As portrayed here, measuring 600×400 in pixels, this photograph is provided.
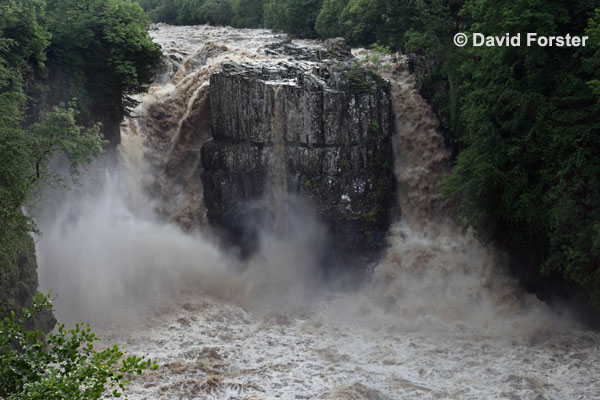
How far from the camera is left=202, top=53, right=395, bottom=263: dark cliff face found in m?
23.1

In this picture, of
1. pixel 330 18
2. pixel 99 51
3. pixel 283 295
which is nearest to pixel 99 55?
pixel 99 51

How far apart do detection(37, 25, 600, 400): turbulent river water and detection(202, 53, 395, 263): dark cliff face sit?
0.88 m

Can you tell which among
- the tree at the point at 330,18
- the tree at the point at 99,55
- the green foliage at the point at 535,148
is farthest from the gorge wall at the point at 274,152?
the tree at the point at 330,18

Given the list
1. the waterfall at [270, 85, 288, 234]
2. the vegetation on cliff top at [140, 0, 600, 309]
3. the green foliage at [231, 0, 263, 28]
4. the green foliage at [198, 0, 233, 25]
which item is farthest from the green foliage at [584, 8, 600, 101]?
the green foliage at [198, 0, 233, 25]

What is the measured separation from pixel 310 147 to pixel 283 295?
6015mm

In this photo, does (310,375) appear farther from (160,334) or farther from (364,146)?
(364,146)

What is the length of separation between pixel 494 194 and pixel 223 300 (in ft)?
34.9

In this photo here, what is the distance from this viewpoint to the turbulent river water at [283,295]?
16.5 m

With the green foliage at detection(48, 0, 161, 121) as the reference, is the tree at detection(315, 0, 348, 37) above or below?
above

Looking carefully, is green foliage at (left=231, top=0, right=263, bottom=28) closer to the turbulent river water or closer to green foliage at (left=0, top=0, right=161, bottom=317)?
the turbulent river water

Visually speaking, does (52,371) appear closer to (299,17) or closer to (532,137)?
(532,137)

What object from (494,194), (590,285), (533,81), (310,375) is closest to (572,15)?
(533,81)

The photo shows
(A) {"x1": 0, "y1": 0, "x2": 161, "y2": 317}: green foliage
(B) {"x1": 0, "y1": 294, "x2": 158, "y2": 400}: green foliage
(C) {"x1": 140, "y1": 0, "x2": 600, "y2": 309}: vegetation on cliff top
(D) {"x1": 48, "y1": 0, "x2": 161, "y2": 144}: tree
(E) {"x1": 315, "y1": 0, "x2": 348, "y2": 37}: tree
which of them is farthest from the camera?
(E) {"x1": 315, "y1": 0, "x2": 348, "y2": 37}: tree

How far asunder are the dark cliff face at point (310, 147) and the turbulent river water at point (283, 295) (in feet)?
2.90
